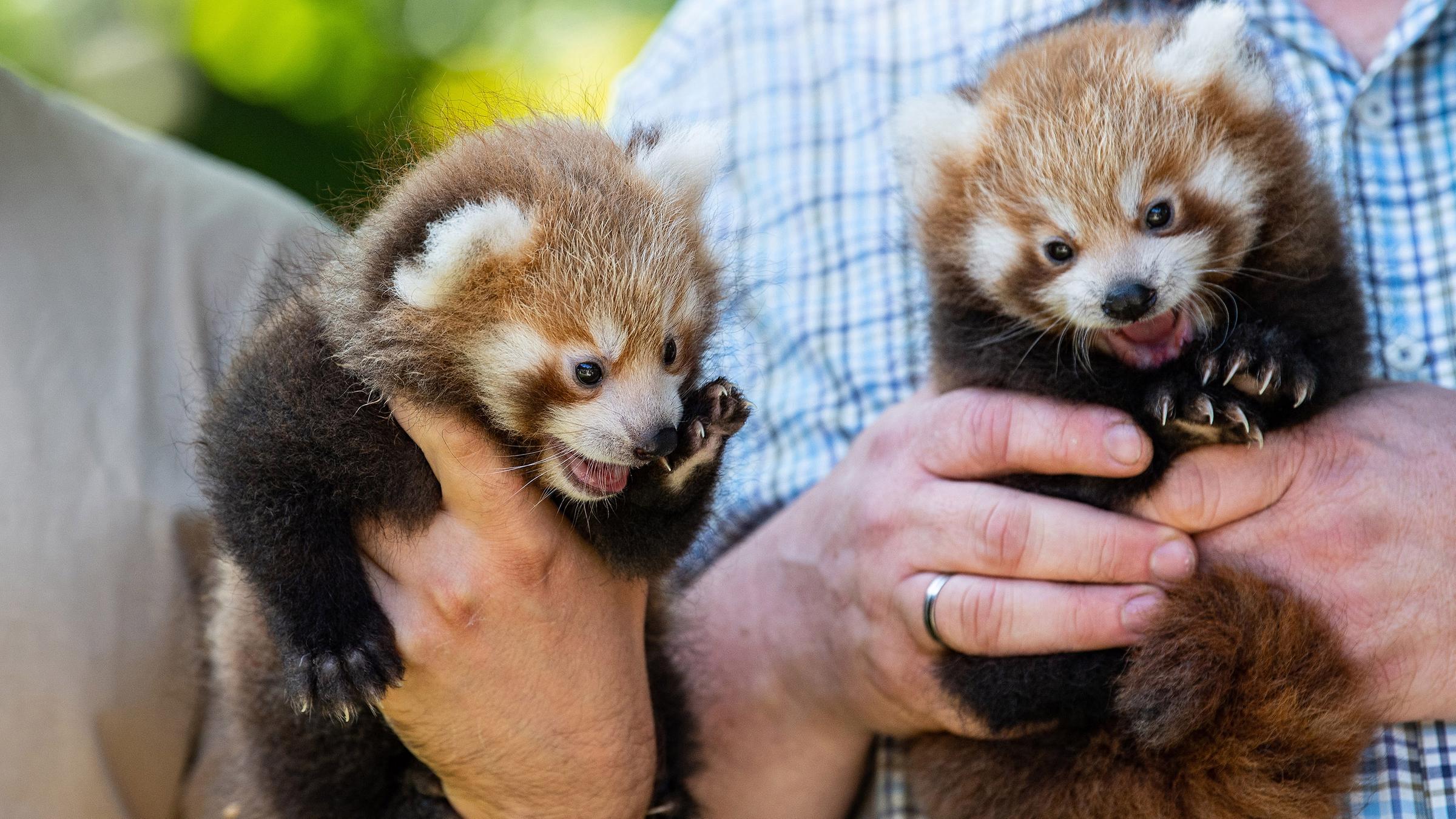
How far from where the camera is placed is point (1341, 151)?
2.86 meters

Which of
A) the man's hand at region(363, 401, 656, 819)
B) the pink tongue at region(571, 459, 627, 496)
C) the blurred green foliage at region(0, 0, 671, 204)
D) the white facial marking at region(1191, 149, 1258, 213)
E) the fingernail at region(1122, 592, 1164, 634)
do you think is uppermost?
the white facial marking at region(1191, 149, 1258, 213)

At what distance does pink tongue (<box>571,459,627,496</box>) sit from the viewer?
2459 mm

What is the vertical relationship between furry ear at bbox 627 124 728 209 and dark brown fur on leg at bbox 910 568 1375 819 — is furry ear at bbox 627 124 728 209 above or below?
above

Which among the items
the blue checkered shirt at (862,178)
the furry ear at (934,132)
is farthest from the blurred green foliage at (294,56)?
the furry ear at (934,132)

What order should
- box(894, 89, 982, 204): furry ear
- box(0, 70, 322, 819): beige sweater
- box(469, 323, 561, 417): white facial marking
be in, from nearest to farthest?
box(469, 323, 561, 417): white facial marking
box(0, 70, 322, 819): beige sweater
box(894, 89, 982, 204): furry ear

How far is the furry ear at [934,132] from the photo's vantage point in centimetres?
291

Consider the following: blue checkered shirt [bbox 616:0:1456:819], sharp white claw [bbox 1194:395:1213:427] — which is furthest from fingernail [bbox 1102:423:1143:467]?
blue checkered shirt [bbox 616:0:1456:819]

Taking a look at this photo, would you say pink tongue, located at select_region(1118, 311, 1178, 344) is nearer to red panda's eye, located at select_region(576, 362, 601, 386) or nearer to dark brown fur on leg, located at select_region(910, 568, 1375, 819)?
dark brown fur on leg, located at select_region(910, 568, 1375, 819)

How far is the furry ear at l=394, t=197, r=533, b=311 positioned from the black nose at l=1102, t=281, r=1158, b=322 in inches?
50.1

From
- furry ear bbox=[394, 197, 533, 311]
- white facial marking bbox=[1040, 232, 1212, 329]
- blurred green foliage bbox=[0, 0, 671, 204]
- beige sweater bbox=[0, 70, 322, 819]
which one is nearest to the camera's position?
furry ear bbox=[394, 197, 533, 311]

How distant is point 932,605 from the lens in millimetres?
2613

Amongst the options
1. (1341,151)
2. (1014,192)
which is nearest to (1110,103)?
(1014,192)

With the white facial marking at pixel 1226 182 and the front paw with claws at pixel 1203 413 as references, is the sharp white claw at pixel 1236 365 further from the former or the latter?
the white facial marking at pixel 1226 182

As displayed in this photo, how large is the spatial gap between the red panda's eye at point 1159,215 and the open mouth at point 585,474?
1.33 metres
